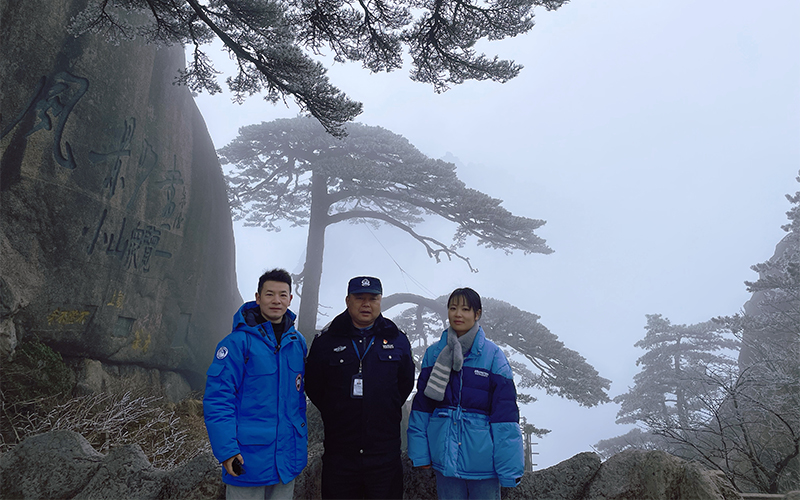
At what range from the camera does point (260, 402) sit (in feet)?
7.85

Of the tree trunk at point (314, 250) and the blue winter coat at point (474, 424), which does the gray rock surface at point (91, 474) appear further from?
the tree trunk at point (314, 250)

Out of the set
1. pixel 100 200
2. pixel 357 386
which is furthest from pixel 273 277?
pixel 100 200

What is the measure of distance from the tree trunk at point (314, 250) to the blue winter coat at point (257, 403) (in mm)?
9761

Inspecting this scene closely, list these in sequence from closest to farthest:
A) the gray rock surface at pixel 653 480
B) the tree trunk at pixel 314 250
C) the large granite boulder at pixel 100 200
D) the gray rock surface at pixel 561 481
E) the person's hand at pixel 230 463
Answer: the person's hand at pixel 230 463, the gray rock surface at pixel 653 480, the gray rock surface at pixel 561 481, the large granite boulder at pixel 100 200, the tree trunk at pixel 314 250

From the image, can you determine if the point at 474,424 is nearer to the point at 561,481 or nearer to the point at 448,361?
the point at 448,361

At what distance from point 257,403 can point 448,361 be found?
1.12 metres

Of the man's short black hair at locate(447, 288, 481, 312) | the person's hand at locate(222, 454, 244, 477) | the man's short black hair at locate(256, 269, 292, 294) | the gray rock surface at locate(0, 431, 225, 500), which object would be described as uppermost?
the man's short black hair at locate(256, 269, 292, 294)

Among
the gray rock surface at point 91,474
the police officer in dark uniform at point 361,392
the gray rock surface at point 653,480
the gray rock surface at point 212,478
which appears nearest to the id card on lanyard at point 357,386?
the police officer in dark uniform at point 361,392

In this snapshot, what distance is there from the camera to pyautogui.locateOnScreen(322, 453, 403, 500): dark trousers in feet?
7.97

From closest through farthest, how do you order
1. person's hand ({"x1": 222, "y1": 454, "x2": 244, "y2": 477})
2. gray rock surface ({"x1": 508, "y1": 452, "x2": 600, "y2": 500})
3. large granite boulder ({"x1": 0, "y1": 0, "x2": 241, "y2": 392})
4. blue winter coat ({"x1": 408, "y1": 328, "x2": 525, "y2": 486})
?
person's hand ({"x1": 222, "y1": 454, "x2": 244, "y2": 477}), blue winter coat ({"x1": 408, "y1": 328, "x2": 525, "y2": 486}), gray rock surface ({"x1": 508, "y1": 452, "x2": 600, "y2": 500}), large granite boulder ({"x1": 0, "y1": 0, "x2": 241, "y2": 392})

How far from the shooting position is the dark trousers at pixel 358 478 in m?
2.43

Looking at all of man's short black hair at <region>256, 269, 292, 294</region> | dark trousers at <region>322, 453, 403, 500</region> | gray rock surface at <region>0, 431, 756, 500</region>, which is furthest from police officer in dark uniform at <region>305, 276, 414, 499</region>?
gray rock surface at <region>0, 431, 756, 500</region>

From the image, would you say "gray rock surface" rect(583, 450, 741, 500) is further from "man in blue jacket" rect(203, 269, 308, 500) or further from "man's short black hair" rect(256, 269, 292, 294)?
"man's short black hair" rect(256, 269, 292, 294)

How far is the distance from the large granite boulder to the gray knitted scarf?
4762 mm
